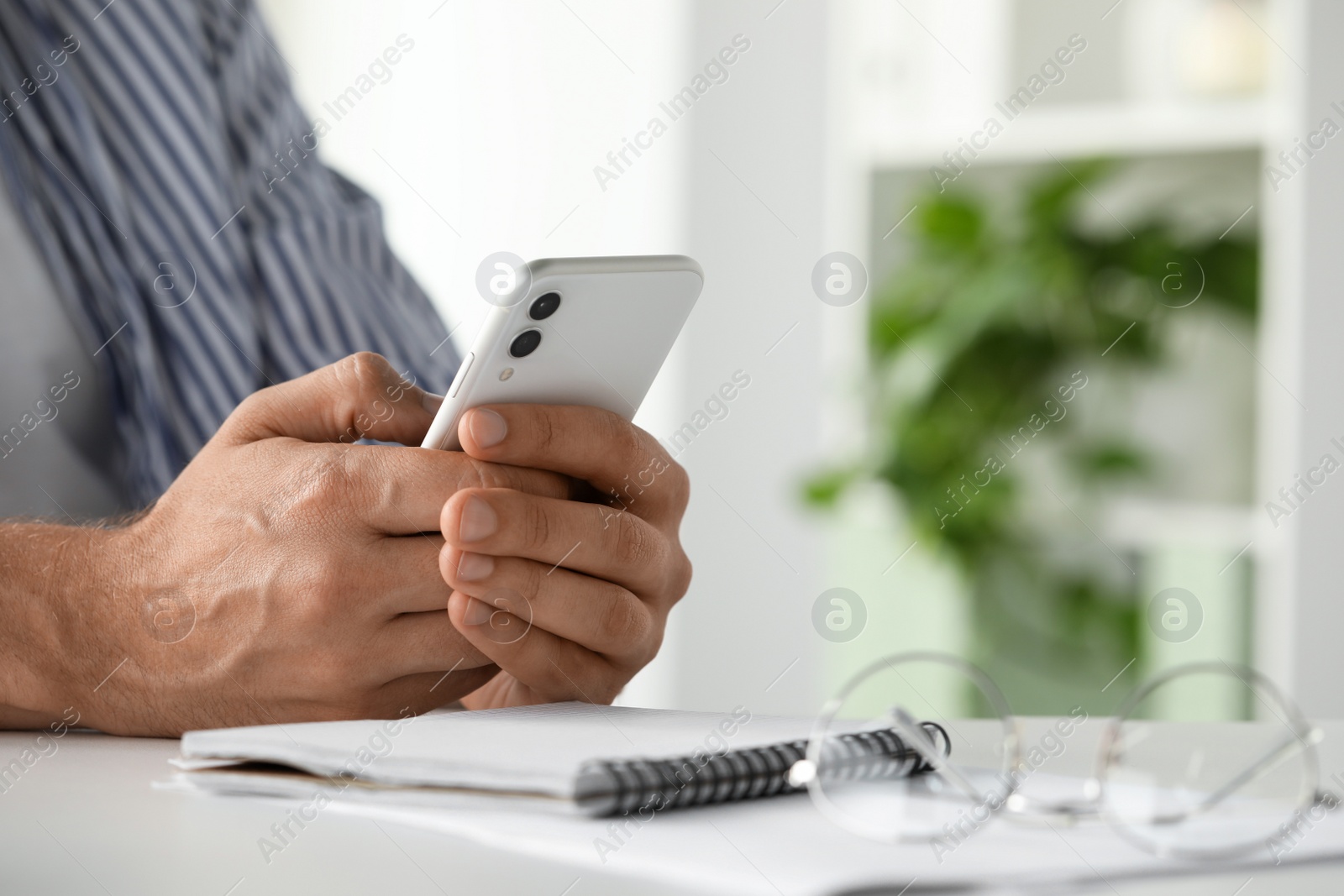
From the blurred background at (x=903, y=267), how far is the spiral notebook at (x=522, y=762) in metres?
1.56

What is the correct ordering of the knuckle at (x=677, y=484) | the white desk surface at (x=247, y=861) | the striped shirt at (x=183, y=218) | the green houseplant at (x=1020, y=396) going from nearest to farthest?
the white desk surface at (x=247, y=861), the knuckle at (x=677, y=484), the striped shirt at (x=183, y=218), the green houseplant at (x=1020, y=396)

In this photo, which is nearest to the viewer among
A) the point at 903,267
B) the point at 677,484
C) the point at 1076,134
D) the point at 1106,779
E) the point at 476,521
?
the point at 1106,779

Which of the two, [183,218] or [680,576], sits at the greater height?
[183,218]

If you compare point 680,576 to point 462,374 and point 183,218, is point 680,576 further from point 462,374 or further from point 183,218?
point 183,218

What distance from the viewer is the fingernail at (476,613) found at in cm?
62

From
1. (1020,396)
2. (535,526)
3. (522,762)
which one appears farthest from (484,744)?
(1020,396)

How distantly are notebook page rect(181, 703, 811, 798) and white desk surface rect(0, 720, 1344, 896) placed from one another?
22 mm

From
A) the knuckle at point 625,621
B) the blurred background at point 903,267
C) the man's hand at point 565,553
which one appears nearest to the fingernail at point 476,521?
the man's hand at point 565,553

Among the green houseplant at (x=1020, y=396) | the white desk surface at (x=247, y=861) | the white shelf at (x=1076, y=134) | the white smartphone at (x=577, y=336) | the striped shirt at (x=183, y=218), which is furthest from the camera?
the green houseplant at (x=1020, y=396)

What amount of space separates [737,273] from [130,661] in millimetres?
1782

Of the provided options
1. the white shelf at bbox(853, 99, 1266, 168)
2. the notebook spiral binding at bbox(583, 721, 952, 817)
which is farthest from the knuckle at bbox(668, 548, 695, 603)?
the white shelf at bbox(853, 99, 1266, 168)

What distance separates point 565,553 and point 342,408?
0.15 metres

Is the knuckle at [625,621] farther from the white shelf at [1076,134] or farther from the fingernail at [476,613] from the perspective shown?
the white shelf at [1076,134]

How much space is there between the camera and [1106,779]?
1.32 feet
